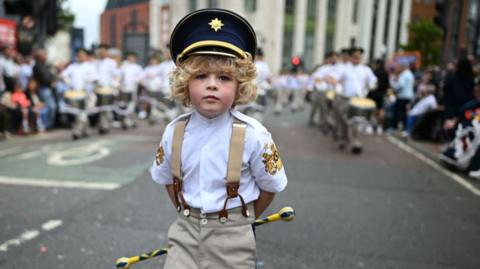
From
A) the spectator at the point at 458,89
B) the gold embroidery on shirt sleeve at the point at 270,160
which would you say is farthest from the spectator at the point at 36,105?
the gold embroidery on shirt sleeve at the point at 270,160

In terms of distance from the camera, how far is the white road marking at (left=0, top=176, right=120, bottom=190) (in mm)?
5703

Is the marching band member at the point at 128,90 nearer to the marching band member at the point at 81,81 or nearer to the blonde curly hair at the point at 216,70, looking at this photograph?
the marching band member at the point at 81,81

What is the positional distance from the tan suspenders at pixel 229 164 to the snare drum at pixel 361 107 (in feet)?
21.4

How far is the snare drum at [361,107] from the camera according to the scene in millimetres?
8119

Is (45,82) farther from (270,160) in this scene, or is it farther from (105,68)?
(270,160)

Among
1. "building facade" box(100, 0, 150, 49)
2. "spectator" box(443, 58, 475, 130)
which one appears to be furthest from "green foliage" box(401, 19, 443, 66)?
"building facade" box(100, 0, 150, 49)

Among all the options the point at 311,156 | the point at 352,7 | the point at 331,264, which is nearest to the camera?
the point at 331,264

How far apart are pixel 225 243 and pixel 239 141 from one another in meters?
0.44

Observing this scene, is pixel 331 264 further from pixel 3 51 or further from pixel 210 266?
pixel 3 51

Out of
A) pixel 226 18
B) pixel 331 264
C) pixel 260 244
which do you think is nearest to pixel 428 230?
pixel 331 264

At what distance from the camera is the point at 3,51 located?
11523 millimetres

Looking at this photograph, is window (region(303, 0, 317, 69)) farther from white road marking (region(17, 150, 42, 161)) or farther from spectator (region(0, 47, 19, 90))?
white road marking (region(17, 150, 42, 161))

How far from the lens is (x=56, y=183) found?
585cm

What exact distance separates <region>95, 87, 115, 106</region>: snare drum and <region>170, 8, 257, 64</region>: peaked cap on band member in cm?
922
